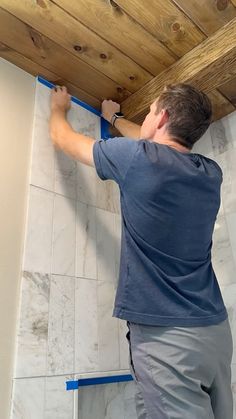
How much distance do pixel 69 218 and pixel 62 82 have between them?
58cm

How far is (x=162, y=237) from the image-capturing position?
0.87 metres

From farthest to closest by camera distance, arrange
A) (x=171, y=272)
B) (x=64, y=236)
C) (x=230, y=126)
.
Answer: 1. (x=230, y=126)
2. (x=64, y=236)
3. (x=171, y=272)

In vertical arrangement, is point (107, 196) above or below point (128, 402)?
above

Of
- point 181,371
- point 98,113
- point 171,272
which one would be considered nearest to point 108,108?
point 98,113

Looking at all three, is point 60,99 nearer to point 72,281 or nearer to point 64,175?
point 64,175

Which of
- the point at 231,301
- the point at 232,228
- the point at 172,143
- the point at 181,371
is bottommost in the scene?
the point at 181,371

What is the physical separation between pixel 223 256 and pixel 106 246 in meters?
0.48

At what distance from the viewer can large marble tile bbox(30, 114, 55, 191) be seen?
46.3 inches

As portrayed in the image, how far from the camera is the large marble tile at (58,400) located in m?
0.95

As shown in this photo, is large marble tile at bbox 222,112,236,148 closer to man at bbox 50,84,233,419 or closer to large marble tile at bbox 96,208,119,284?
man at bbox 50,84,233,419

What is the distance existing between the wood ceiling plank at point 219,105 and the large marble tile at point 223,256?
497 mm

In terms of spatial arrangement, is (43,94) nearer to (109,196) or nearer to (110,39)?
(110,39)

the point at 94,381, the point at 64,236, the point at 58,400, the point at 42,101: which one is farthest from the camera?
the point at 42,101

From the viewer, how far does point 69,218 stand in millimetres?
1222
